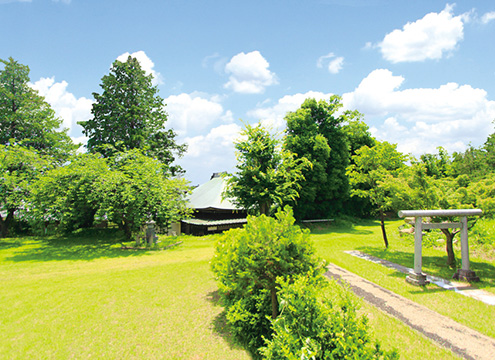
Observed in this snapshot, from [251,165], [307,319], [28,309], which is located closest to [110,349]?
[28,309]

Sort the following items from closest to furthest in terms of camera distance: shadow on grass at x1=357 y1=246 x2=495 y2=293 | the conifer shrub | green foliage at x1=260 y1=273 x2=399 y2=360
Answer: green foliage at x1=260 y1=273 x2=399 y2=360, the conifer shrub, shadow on grass at x1=357 y1=246 x2=495 y2=293

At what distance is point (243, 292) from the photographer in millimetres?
5316

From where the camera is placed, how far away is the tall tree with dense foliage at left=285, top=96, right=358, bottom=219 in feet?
78.5

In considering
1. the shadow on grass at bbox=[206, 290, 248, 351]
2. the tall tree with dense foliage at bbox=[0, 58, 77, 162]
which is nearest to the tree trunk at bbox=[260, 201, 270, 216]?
the shadow on grass at bbox=[206, 290, 248, 351]

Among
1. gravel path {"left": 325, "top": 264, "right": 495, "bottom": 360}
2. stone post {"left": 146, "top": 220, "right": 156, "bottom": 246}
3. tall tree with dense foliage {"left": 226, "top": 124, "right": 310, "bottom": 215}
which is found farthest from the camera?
stone post {"left": 146, "top": 220, "right": 156, "bottom": 246}

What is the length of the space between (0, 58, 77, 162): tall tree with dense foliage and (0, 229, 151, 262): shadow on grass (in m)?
6.87

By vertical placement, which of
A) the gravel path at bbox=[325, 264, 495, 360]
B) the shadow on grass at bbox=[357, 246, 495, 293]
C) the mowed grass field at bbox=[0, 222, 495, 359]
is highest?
the mowed grass field at bbox=[0, 222, 495, 359]

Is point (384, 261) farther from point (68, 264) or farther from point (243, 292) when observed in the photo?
point (68, 264)

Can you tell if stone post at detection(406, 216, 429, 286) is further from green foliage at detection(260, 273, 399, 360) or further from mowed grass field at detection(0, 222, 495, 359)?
green foliage at detection(260, 273, 399, 360)

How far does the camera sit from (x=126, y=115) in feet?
74.5

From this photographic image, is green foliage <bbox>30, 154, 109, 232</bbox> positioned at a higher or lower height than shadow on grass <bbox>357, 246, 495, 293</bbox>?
higher

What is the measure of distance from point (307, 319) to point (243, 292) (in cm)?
184

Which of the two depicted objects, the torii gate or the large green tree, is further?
the large green tree

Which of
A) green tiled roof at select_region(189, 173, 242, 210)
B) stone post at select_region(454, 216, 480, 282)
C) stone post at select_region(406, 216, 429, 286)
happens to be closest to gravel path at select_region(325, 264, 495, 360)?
stone post at select_region(406, 216, 429, 286)
